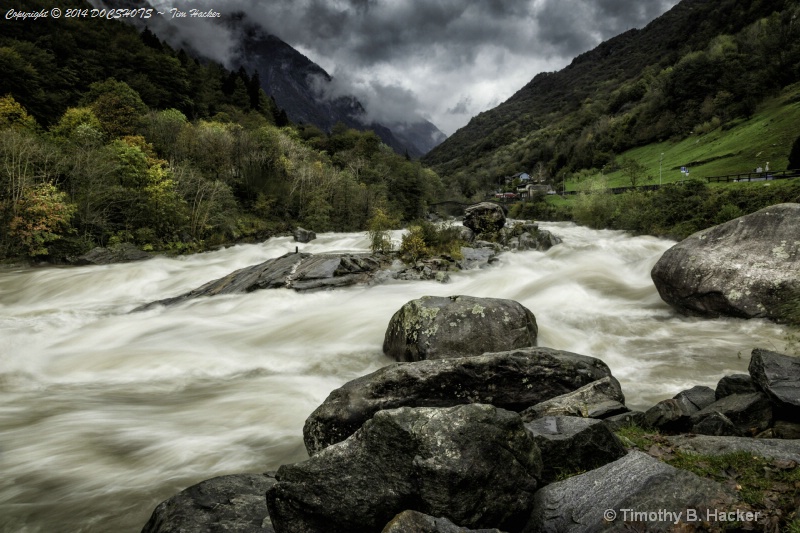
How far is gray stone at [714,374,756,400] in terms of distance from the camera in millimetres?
5883

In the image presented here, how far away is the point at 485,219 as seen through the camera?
28.8 metres

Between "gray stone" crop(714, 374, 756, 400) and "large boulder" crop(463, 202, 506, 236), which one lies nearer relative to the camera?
"gray stone" crop(714, 374, 756, 400)

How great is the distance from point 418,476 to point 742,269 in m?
13.2

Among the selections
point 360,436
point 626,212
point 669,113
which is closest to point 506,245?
point 626,212

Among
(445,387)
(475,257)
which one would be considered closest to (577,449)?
(445,387)

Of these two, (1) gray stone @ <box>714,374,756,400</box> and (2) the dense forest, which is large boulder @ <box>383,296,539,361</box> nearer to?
(1) gray stone @ <box>714,374,756,400</box>

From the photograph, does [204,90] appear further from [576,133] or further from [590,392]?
[576,133]

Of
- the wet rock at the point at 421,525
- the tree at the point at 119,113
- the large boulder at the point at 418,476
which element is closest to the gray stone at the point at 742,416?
the large boulder at the point at 418,476

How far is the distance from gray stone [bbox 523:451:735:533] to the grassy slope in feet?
185

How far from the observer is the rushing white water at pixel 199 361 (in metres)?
5.92

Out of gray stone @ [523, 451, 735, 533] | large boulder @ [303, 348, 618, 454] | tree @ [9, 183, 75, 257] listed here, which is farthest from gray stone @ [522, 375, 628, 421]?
tree @ [9, 183, 75, 257]

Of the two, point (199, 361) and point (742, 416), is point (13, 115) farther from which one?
point (742, 416)

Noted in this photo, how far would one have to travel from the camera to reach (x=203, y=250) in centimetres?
2844

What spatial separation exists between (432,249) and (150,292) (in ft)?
49.3
